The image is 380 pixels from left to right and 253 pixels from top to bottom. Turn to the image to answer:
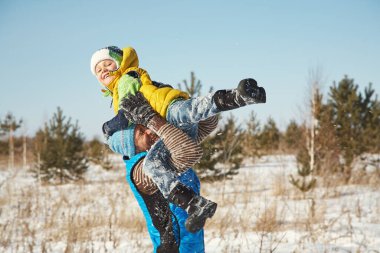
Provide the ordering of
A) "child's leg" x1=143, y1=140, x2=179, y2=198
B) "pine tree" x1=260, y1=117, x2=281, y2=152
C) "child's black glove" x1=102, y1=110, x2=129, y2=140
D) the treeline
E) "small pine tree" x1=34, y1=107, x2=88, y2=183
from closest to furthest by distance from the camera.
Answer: "child's leg" x1=143, y1=140, x2=179, y2=198
"child's black glove" x1=102, y1=110, x2=129, y2=140
the treeline
"small pine tree" x1=34, y1=107, x2=88, y2=183
"pine tree" x1=260, y1=117, x2=281, y2=152

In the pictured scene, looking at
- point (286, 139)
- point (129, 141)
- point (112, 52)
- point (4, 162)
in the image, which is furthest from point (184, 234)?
point (4, 162)

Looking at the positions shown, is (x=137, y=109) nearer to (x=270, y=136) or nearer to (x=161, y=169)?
(x=161, y=169)

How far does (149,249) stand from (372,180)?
7.15 metres

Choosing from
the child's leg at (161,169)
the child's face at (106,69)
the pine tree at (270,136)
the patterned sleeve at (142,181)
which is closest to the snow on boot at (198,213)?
the child's leg at (161,169)

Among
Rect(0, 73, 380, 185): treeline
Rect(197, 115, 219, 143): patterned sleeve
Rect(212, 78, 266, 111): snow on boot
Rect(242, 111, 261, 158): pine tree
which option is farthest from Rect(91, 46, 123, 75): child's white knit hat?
Rect(242, 111, 261, 158): pine tree

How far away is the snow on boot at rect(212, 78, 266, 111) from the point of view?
1.01 meters

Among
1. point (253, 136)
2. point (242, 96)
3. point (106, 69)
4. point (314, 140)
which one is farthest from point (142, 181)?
point (253, 136)

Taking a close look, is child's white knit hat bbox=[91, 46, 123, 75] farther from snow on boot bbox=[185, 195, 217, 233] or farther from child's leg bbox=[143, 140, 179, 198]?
snow on boot bbox=[185, 195, 217, 233]

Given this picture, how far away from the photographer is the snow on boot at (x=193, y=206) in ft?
3.64

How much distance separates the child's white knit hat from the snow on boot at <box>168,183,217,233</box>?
0.69 metres

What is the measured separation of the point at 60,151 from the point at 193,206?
12784mm

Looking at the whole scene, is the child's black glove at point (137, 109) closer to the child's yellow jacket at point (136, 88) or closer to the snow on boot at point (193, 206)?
the child's yellow jacket at point (136, 88)

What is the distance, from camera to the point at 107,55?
1.51 metres

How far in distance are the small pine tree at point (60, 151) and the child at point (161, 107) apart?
12091mm
